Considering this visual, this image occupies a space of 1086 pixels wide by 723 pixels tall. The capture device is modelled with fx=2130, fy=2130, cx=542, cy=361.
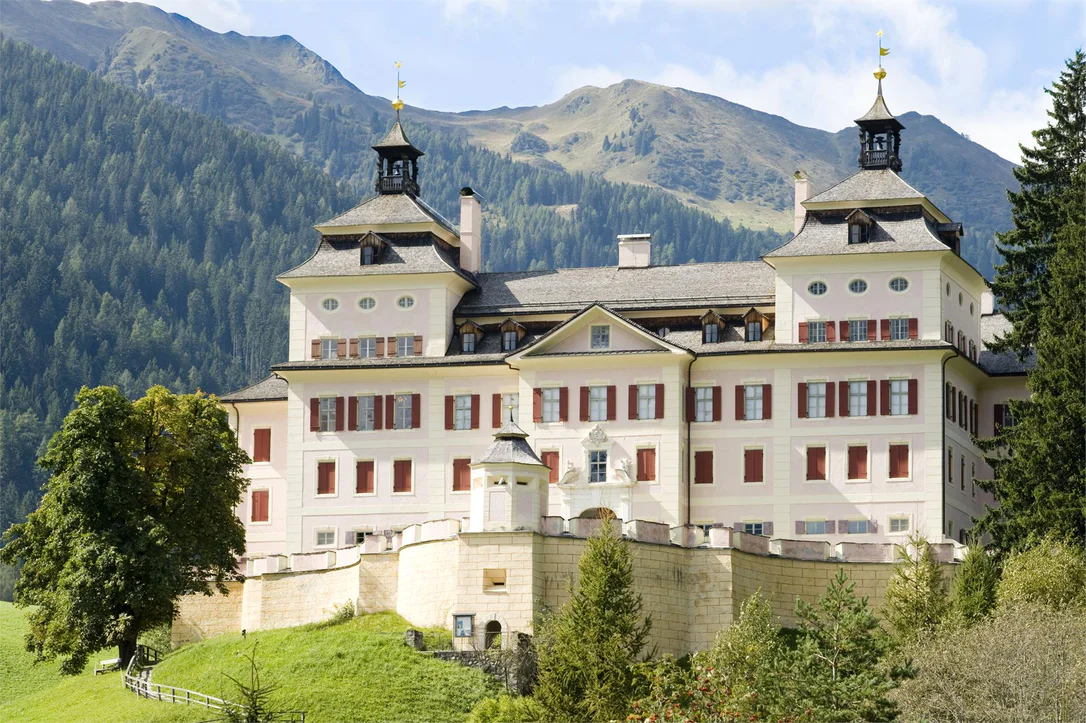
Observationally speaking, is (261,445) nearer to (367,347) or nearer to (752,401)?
(367,347)

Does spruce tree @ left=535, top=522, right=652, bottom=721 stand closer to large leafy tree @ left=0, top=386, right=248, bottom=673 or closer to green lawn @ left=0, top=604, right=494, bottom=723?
green lawn @ left=0, top=604, right=494, bottom=723

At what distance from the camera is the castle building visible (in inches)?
3219

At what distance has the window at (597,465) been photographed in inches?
3250

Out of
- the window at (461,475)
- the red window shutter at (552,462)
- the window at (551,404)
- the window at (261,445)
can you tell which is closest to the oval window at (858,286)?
the window at (551,404)

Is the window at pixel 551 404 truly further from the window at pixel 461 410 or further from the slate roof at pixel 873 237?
the slate roof at pixel 873 237

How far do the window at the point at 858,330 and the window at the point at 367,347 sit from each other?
→ 1929cm

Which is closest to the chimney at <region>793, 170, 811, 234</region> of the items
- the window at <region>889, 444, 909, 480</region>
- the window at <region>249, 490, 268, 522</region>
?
the window at <region>889, 444, 909, 480</region>

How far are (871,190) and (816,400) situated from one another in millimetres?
9305

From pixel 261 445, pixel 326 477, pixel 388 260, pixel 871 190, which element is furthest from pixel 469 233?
pixel 871 190

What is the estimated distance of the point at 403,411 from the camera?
86.2 m

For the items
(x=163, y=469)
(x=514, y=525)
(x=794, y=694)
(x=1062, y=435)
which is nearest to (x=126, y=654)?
(x=163, y=469)

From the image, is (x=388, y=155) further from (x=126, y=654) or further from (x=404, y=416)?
(x=126, y=654)

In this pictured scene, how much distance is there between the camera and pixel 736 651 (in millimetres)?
61062

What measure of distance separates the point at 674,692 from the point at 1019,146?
35.7 meters
